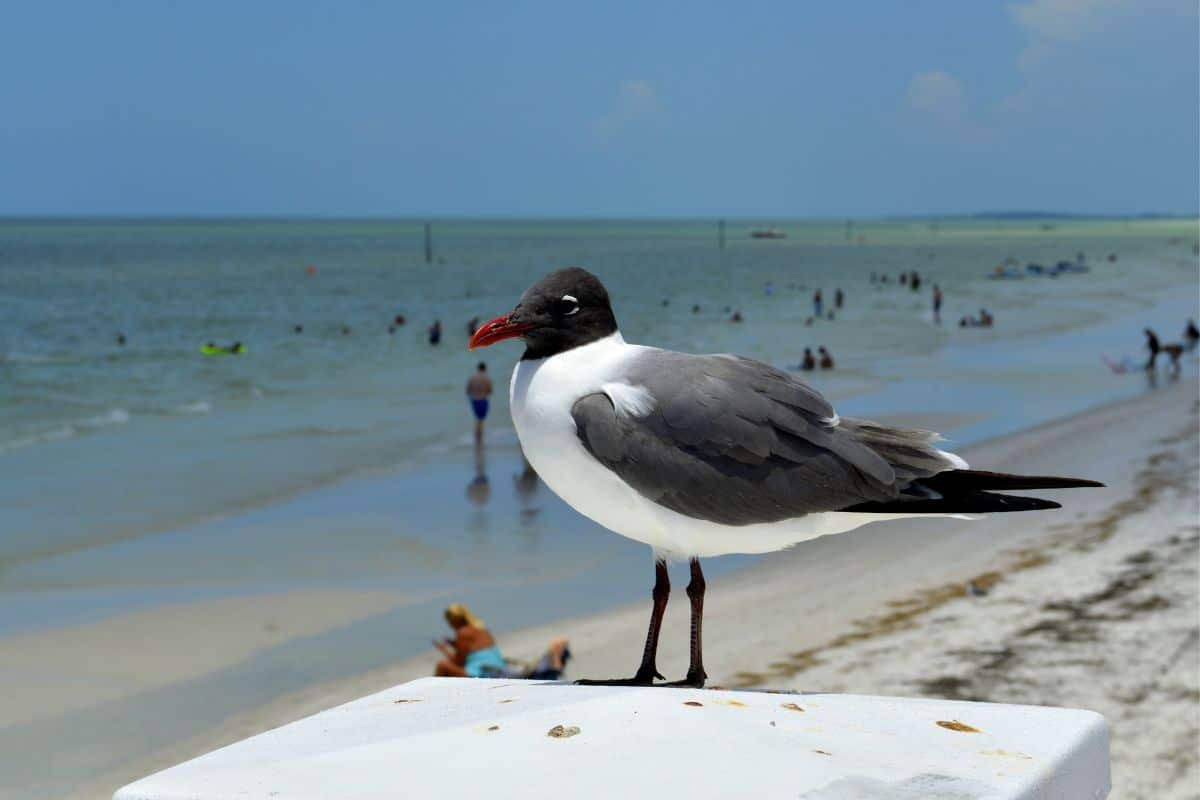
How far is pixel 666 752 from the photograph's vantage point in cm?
248

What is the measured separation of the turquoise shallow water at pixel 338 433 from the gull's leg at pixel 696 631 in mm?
8400

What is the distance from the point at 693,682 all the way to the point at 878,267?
118 m

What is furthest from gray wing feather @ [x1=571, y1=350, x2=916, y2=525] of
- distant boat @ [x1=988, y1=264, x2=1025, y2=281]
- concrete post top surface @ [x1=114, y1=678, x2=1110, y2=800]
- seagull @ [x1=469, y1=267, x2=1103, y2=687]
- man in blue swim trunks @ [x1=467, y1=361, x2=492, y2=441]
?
distant boat @ [x1=988, y1=264, x2=1025, y2=281]

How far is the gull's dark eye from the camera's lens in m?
3.07

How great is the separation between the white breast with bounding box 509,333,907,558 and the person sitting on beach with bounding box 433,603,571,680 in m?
7.28

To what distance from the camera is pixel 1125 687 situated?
380 inches

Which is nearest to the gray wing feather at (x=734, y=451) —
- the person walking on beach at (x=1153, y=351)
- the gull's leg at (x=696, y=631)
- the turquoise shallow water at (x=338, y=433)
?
the gull's leg at (x=696, y=631)

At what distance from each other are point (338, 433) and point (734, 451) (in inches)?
942

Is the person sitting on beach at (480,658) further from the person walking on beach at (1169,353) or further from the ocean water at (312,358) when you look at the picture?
the person walking on beach at (1169,353)

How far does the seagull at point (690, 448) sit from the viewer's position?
3055 millimetres

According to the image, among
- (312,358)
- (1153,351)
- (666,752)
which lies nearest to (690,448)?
(666,752)

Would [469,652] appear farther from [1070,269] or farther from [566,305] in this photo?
[1070,269]

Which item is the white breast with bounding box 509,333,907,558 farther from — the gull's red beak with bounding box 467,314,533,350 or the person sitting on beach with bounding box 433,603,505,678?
the person sitting on beach with bounding box 433,603,505,678

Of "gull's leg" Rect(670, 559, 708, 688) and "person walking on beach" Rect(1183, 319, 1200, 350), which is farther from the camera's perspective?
"person walking on beach" Rect(1183, 319, 1200, 350)
